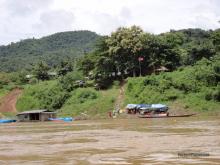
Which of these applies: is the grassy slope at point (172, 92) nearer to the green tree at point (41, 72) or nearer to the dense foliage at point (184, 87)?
the dense foliage at point (184, 87)

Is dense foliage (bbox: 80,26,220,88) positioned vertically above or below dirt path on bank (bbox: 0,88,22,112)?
above

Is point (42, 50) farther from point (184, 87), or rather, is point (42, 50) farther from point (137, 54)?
point (184, 87)

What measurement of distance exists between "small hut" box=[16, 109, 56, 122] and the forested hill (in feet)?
223

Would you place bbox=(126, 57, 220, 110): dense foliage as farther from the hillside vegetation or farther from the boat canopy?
the boat canopy

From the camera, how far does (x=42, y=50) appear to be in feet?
568

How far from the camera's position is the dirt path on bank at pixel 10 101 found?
6931 cm

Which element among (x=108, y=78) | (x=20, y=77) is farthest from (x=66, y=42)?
(x=108, y=78)

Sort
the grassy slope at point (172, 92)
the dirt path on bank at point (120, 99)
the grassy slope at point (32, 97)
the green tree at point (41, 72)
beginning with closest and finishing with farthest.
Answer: the grassy slope at point (172, 92)
the dirt path on bank at point (120, 99)
the grassy slope at point (32, 97)
the green tree at point (41, 72)

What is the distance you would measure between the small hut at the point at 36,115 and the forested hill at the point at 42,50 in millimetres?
67900

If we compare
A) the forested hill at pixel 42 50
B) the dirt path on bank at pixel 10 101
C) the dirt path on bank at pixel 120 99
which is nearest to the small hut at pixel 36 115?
the dirt path on bank at pixel 120 99

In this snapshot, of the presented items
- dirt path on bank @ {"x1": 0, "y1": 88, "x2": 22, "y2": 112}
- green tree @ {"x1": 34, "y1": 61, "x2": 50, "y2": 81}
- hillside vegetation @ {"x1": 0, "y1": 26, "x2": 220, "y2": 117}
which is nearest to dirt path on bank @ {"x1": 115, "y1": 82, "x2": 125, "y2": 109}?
hillside vegetation @ {"x1": 0, "y1": 26, "x2": 220, "y2": 117}

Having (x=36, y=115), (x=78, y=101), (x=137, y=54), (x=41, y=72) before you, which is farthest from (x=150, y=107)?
(x=41, y=72)

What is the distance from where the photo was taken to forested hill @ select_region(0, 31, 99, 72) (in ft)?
443

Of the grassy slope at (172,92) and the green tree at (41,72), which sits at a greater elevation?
the green tree at (41,72)
